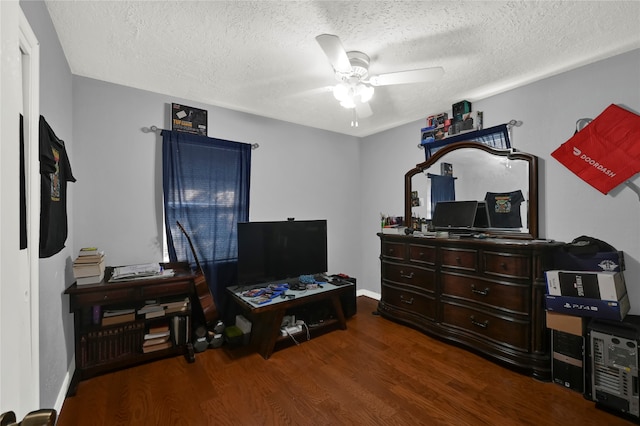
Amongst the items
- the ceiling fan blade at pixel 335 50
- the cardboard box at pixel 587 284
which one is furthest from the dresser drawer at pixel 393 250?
the ceiling fan blade at pixel 335 50

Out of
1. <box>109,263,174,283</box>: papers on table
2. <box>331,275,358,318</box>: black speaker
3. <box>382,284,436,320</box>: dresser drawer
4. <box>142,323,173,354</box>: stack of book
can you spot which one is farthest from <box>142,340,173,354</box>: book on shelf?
<box>382,284,436,320</box>: dresser drawer

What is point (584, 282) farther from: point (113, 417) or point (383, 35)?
point (113, 417)

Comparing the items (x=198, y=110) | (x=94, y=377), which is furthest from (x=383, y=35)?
(x=94, y=377)

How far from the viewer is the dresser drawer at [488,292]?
2262 mm

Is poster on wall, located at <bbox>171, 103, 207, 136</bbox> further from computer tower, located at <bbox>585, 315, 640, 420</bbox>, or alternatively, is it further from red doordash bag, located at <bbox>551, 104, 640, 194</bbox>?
computer tower, located at <bbox>585, 315, 640, 420</bbox>

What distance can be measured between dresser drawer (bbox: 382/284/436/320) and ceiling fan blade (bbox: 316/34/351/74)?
2.29 meters

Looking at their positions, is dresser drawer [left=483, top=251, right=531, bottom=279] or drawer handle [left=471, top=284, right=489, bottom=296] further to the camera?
drawer handle [left=471, top=284, right=489, bottom=296]

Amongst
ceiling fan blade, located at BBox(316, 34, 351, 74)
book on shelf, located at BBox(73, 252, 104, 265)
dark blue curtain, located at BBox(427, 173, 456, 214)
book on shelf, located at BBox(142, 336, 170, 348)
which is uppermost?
ceiling fan blade, located at BBox(316, 34, 351, 74)

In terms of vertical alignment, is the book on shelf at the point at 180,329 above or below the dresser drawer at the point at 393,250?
below

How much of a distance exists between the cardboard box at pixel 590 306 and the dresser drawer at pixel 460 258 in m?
0.56

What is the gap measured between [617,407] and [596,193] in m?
1.47

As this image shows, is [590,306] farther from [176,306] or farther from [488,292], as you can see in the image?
[176,306]

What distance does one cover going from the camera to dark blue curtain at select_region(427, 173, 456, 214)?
3.14m

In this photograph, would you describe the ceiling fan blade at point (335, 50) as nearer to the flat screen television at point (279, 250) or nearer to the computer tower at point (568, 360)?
the flat screen television at point (279, 250)
